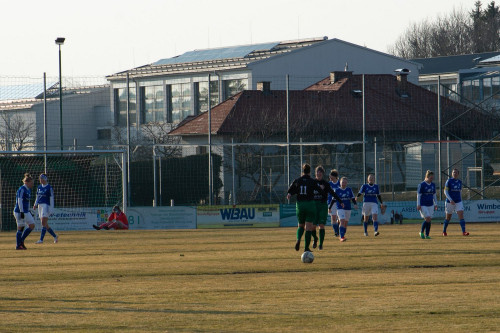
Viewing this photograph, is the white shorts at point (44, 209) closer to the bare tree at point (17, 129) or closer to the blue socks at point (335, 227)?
the blue socks at point (335, 227)

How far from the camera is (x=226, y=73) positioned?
62562 mm

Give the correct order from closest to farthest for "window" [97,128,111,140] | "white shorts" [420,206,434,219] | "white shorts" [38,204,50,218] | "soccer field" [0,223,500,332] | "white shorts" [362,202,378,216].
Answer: "soccer field" [0,223,500,332] < "white shorts" [38,204,50,218] < "white shorts" [420,206,434,219] < "white shorts" [362,202,378,216] < "window" [97,128,111,140]

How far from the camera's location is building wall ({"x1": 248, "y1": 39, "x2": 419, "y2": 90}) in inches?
2422

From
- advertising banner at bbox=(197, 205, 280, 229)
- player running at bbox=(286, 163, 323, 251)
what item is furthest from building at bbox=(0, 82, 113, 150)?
player running at bbox=(286, 163, 323, 251)

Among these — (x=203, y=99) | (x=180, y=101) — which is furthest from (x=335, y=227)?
(x=180, y=101)

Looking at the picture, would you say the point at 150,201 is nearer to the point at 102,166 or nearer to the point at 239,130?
the point at 102,166

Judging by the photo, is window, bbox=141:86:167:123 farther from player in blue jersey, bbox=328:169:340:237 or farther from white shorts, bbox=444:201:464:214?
white shorts, bbox=444:201:464:214

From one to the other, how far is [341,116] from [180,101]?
1825 cm

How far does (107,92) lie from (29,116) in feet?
21.4

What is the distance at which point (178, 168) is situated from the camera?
133 ft

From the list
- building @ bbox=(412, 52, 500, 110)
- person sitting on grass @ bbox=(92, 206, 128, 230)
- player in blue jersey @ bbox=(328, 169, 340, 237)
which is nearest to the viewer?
player in blue jersey @ bbox=(328, 169, 340, 237)

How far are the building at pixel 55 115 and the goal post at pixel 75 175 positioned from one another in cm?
881

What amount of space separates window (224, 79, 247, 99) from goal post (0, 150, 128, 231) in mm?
22525

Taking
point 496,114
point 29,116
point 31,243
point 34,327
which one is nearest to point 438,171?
point 496,114
